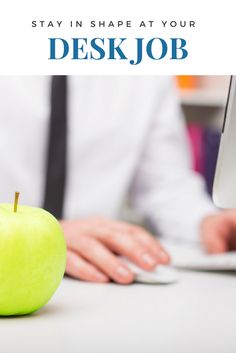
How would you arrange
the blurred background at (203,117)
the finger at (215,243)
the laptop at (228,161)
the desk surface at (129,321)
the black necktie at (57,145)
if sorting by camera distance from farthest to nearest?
the blurred background at (203,117) < the black necktie at (57,145) < the finger at (215,243) < the laptop at (228,161) < the desk surface at (129,321)

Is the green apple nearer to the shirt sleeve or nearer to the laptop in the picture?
the laptop

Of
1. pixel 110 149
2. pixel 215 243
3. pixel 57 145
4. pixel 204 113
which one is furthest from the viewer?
pixel 204 113

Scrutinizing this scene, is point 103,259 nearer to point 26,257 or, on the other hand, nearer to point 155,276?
point 155,276

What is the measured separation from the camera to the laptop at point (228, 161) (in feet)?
2.34

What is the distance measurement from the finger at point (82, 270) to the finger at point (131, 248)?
2.2 inches

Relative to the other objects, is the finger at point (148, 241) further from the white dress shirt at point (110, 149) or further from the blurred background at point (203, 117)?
the blurred background at point (203, 117)

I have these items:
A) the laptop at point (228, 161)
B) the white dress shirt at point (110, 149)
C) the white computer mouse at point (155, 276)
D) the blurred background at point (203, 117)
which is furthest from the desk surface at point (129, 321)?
the blurred background at point (203, 117)

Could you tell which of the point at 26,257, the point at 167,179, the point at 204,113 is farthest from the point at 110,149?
Answer: the point at 204,113

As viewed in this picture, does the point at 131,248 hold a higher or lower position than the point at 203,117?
lower

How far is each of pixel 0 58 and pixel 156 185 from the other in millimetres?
510

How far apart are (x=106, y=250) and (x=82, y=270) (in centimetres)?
4

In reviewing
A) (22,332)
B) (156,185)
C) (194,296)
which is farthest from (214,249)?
(22,332)

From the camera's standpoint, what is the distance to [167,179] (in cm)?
154

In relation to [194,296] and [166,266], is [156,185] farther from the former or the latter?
[194,296]
